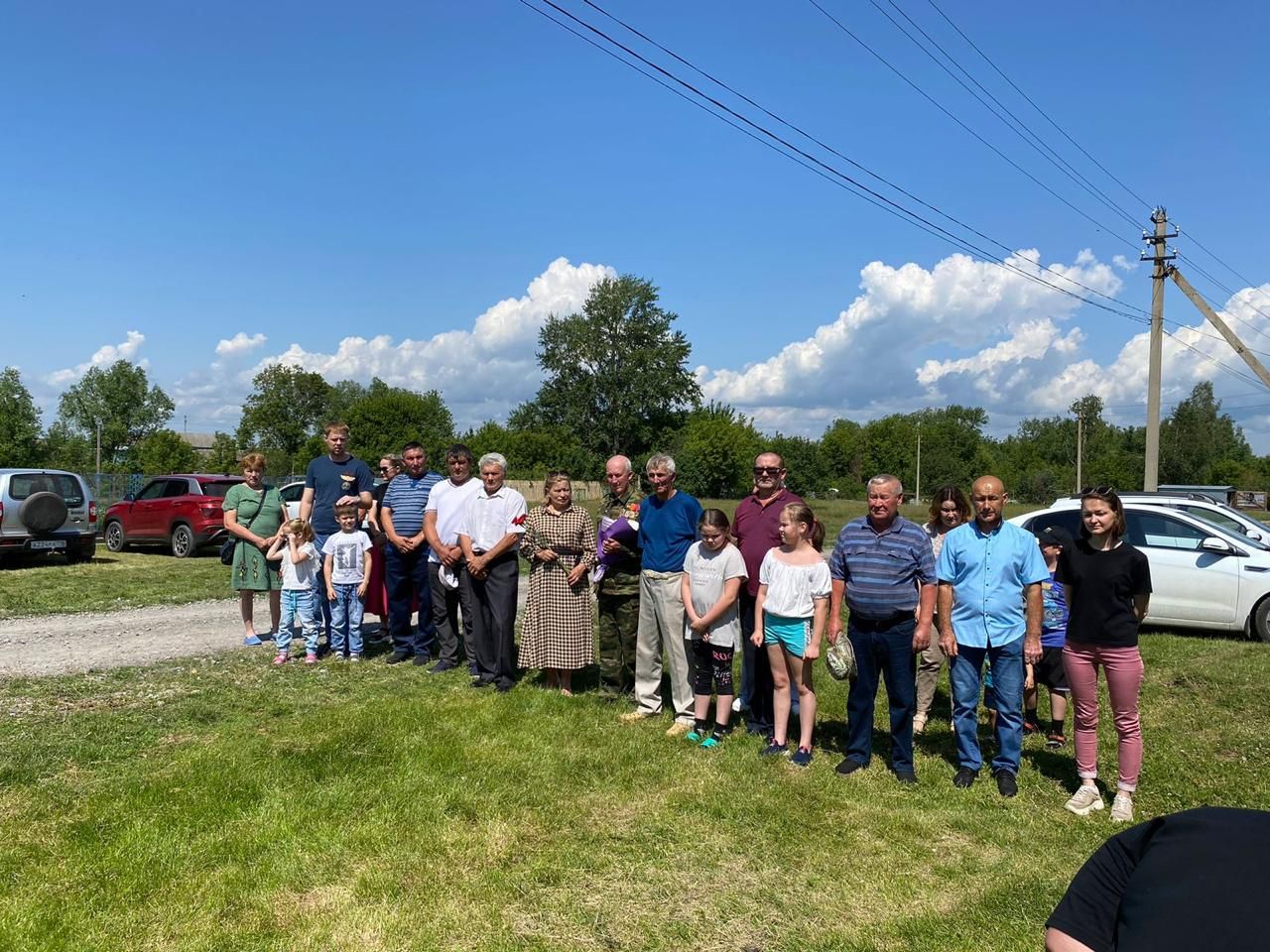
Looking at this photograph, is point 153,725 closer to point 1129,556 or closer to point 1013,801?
point 1013,801

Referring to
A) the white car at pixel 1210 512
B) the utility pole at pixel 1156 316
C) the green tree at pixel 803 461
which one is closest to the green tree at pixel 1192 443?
the green tree at pixel 803 461

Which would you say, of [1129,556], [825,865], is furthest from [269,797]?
[1129,556]

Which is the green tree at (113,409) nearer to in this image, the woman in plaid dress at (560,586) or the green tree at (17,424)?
the green tree at (17,424)

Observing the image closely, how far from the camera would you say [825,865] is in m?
4.19

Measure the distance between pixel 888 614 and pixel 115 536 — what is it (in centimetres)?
1899

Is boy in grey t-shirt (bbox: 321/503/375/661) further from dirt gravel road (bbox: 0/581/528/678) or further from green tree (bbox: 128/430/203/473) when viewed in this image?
green tree (bbox: 128/430/203/473)

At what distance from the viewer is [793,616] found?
5.75 m

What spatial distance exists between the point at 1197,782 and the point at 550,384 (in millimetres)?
60518

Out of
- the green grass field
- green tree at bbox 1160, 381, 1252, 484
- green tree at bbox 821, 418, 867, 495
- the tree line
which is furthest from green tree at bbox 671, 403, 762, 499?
the green grass field

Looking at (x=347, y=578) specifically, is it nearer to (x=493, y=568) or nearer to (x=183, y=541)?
(x=493, y=568)

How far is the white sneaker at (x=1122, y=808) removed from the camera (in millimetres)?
4922

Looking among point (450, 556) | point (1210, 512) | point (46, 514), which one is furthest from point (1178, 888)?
point (46, 514)

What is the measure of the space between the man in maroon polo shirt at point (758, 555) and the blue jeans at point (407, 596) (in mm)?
Answer: 3260

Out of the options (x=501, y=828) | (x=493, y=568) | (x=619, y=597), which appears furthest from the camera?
(x=493, y=568)
